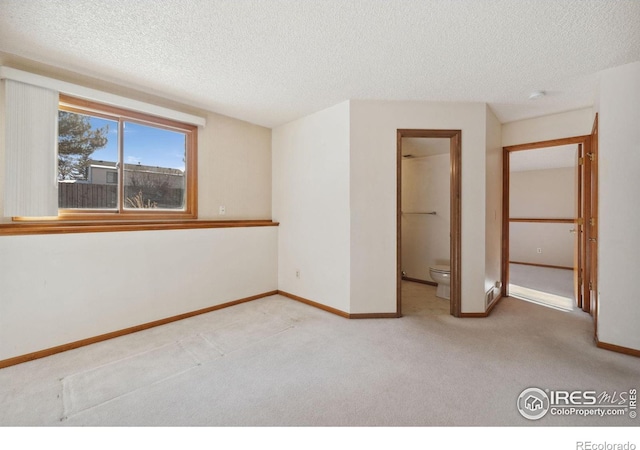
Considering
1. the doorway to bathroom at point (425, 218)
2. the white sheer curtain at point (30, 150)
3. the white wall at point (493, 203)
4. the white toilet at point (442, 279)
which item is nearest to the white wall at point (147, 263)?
the white sheer curtain at point (30, 150)

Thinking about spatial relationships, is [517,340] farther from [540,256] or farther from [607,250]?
[540,256]

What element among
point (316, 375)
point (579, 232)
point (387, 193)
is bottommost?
point (316, 375)

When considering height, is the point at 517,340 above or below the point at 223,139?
below

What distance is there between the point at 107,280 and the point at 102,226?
19.2 inches

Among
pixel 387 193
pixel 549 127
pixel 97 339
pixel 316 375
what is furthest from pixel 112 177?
pixel 549 127

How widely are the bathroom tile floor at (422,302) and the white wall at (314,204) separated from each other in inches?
33.4

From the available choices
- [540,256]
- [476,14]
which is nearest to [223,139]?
[476,14]

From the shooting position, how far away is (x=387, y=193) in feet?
9.78

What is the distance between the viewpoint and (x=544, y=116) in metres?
3.34

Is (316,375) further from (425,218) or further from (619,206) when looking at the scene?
(425,218)

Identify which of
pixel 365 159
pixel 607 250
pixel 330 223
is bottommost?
pixel 607 250

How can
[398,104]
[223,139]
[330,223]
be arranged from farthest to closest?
[223,139], [330,223], [398,104]

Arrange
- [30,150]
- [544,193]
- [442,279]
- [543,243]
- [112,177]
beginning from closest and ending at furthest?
1. [30,150]
2. [112,177]
3. [442,279]
4. [543,243]
5. [544,193]
